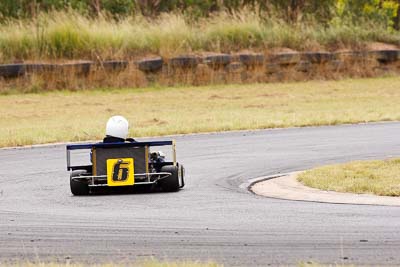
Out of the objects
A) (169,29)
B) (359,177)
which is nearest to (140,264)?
(359,177)

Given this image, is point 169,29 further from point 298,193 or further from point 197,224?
point 197,224

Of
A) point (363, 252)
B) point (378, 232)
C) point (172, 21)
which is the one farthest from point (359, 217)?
point (172, 21)

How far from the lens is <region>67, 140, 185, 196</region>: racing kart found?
1365cm

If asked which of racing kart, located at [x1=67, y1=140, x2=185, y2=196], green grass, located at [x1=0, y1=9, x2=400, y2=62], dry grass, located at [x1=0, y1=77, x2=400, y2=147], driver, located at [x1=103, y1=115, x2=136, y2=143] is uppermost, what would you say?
green grass, located at [x1=0, y1=9, x2=400, y2=62]

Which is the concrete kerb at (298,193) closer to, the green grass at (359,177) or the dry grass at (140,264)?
the green grass at (359,177)

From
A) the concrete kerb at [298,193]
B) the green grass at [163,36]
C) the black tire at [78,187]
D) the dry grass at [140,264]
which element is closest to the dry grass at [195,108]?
the green grass at [163,36]

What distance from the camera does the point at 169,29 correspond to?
33.1 m

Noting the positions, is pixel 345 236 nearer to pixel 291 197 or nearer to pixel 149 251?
pixel 149 251

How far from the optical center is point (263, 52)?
32.7 meters

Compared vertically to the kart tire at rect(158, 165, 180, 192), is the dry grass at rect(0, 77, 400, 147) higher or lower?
lower

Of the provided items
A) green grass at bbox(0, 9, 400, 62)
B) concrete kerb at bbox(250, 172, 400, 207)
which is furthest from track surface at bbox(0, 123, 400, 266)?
green grass at bbox(0, 9, 400, 62)

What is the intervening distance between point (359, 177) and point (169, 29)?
19824 millimetres

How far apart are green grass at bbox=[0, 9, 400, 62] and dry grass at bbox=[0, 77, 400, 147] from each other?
5.55ft

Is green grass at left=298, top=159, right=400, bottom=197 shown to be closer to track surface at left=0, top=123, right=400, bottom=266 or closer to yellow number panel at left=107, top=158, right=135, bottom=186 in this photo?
track surface at left=0, top=123, right=400, bottom=266
